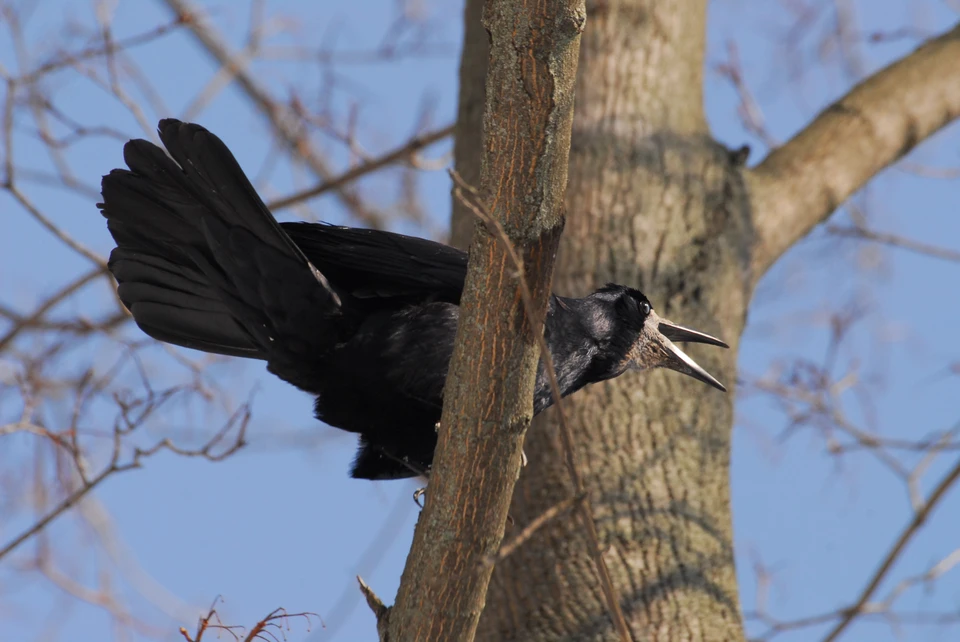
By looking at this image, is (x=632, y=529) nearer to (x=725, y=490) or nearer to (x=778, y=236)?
(x=725, y=490)

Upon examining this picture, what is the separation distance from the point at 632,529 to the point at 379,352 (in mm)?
1090

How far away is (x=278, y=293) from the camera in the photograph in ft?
9.96

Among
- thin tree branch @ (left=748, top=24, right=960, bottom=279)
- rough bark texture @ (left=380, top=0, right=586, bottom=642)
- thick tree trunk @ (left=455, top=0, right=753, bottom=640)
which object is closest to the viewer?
rough bark texture @ (left=380, top=0, right=586, bottom=642)

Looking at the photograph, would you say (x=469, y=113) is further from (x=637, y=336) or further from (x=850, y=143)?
(x=850, y=143)

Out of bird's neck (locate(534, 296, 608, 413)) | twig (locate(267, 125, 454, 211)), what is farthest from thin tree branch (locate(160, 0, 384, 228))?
bird's neck (locate(534, 296, 608, 413))

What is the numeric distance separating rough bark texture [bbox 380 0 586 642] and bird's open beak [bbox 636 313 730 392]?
4.55 ft

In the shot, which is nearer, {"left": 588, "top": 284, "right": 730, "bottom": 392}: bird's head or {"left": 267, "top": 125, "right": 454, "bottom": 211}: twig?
{"left": 588, "top": 284, "right": 730, "bottom": 392}: bird's head

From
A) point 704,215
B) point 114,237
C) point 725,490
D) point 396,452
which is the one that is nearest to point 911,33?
point 704,215

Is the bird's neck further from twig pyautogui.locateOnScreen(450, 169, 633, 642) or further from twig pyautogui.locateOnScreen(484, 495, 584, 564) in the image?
twig pyautogui.locateOnScreen(484, 495, 584, 564)

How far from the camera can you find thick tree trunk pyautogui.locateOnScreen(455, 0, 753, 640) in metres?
3.38

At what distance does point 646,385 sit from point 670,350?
0.21m

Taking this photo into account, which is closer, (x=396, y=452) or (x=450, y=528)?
(x=450, y=528)

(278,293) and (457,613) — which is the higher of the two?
(278,293)

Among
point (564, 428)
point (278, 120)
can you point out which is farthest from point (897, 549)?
point (278, 120)
